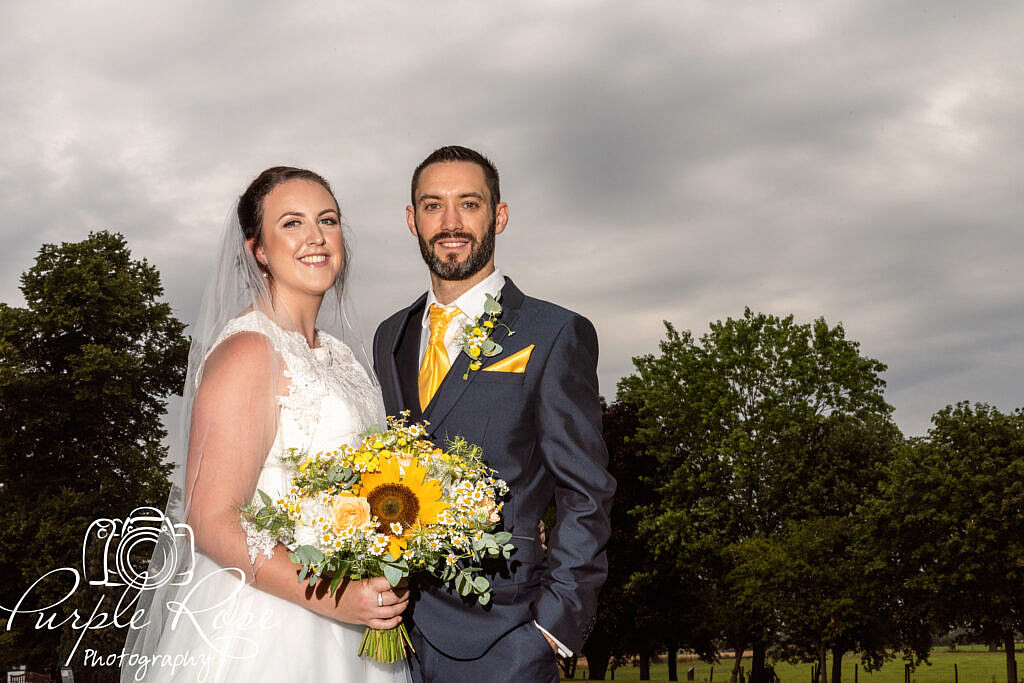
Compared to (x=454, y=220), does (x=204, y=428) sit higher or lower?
lower

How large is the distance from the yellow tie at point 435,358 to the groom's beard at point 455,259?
0.22m

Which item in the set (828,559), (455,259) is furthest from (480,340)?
(828,559)

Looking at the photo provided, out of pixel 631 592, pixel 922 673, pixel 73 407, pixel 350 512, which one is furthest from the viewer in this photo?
pixel 922 673

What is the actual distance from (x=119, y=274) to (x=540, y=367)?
31.0 metres

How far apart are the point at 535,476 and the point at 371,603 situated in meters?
1.33

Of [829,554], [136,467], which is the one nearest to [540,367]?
[136,467]

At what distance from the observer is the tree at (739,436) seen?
37.6m

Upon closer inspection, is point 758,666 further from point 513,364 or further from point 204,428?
point 204,428

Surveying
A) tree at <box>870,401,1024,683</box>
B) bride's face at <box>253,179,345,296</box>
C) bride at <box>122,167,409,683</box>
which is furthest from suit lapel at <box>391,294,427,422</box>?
tree at <box>870,401,1024,683</box>

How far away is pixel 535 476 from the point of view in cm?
521

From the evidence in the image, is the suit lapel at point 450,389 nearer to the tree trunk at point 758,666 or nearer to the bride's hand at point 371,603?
the bride's hand at point 371,603

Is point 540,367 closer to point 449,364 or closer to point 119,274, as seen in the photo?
point 449,364

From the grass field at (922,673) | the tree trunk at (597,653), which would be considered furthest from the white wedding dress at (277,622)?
the grass field at (922,673)

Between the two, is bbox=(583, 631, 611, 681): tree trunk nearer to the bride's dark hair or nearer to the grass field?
the grass field
